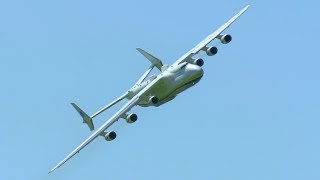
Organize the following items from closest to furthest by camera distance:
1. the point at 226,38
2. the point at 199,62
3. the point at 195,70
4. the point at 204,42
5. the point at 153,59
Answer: the point at 195,70 → the point at 199,62 → the point at 226,38 → the point at 204,42 → the point at 153,59

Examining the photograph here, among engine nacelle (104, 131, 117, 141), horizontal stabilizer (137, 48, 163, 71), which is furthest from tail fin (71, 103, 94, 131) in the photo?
horizontal stabilizer (137, 48, 163, 71)

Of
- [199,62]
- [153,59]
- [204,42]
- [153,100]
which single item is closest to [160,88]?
[153,100]

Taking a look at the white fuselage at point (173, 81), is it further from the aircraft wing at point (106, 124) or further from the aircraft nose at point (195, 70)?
the aircraft wing at point (106, 124)

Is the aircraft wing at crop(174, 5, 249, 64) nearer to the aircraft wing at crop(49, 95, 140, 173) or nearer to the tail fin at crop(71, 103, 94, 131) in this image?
the aircraft wing at crop(49, 95, 140, 173)

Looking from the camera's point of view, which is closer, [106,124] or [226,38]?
[106,124]

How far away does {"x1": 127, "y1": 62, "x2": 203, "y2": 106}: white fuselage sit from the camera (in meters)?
125

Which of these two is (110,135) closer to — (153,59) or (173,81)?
(173,81)

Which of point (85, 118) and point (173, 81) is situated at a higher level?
point (85, 118)

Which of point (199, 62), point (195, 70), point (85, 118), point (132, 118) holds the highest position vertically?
point (85, 118)

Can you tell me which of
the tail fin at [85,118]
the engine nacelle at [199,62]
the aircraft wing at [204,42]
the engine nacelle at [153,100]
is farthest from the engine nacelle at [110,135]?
the engine nacelle at [199,62]

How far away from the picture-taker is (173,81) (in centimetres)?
12569

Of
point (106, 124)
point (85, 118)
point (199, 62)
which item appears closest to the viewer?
point (106, 124)

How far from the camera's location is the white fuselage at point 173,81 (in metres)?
125

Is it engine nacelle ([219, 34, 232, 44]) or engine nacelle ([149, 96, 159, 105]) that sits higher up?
engine nacelle ([219, 34, 232, 44])
